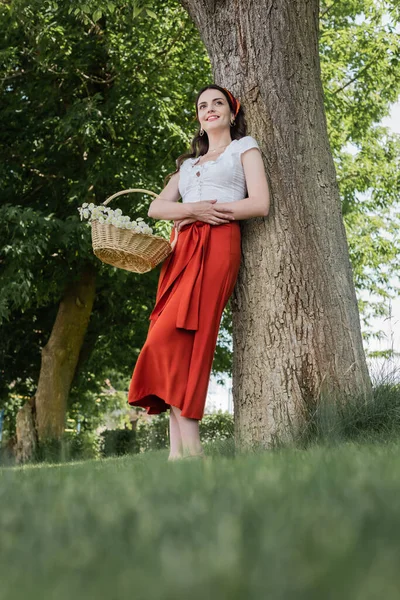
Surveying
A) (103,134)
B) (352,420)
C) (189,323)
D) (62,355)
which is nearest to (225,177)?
(189,323)

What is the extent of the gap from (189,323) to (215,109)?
61.9 inches

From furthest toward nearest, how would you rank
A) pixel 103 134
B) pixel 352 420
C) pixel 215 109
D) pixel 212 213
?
pixel 103 134 < pixel 215 109 < pixel 212 213 < pixel 352 420

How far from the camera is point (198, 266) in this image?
15.4 feet

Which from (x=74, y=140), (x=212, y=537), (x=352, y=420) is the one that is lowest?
(x=212, y=537)

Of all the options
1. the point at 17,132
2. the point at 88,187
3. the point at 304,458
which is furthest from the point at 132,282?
the point at 304,458

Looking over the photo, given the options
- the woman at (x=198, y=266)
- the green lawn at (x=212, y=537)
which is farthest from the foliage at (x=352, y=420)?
the green lawn at (x=212, y=537)

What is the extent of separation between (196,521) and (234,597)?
0.51m

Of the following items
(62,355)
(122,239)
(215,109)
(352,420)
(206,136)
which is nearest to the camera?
(352,420)

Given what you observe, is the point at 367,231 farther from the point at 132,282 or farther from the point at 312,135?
the point at 312,135

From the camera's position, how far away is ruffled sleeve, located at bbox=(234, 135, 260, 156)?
16.2 feet

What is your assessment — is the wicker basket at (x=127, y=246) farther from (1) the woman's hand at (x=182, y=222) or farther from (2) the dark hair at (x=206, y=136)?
(2) the dark hair at (x=206, y=136)

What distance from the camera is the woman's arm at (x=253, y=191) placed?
4.74m

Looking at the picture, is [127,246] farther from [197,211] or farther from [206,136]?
[206,136]

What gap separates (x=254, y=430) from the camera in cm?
474
